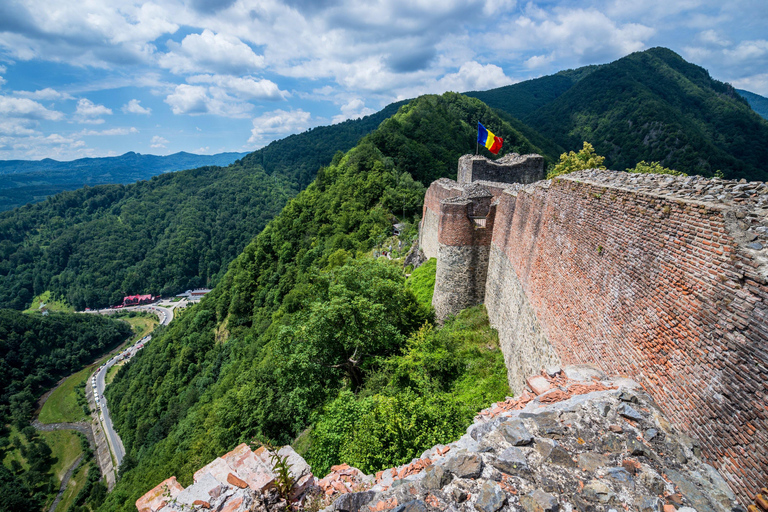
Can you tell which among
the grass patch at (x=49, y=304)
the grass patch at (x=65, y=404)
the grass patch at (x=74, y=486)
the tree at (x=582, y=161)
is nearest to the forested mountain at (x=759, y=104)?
the tree at (x=582, y=161)

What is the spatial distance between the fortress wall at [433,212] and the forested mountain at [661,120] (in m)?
57.0

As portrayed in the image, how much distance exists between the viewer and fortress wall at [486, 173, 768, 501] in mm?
3783

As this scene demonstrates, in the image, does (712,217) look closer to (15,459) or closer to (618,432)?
(618,432)

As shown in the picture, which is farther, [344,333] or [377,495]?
[344,333]

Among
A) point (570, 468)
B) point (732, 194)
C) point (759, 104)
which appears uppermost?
point (759, 104)

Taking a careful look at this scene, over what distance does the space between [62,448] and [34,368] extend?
46218 mm

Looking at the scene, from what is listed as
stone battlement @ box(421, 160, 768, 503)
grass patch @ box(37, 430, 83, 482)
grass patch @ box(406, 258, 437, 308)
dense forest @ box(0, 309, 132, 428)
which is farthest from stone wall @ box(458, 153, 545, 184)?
dense forest @ box(0, 309, 132, 428)

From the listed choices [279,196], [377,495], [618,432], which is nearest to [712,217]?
[618,432]

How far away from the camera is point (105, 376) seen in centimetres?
10281

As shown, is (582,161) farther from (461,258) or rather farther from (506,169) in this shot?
(461,258)

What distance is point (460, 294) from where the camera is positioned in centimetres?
1762

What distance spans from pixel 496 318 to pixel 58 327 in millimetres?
153210

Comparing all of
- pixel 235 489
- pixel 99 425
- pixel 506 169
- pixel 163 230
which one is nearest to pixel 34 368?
pixel 99 425

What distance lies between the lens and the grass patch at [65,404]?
87.4 m
